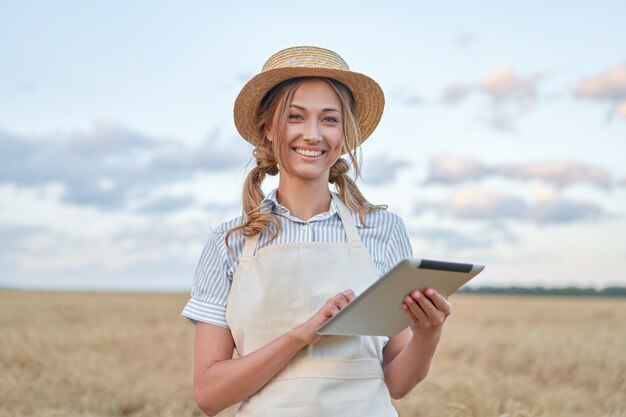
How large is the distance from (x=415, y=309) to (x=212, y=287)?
2.42 feet

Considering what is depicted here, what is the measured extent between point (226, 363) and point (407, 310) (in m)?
0.62

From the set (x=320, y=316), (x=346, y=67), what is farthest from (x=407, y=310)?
(x=346, y=67)

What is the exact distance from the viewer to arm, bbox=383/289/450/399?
2320mm

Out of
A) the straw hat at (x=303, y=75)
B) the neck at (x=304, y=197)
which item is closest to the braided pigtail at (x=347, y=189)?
the neck at (x=304, y=197)

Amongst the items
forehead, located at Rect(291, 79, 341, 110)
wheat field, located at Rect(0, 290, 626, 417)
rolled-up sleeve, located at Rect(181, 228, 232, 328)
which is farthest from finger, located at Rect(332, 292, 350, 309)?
wheat field, located at Rect(0, 290, 626, 417)

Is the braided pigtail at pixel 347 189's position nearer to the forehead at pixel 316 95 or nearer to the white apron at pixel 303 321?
the white apron at pixel 303 321

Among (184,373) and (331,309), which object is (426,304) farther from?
(184,373)

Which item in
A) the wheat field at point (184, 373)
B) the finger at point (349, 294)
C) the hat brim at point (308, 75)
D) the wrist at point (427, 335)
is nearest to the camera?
the finger at point (349, 294)

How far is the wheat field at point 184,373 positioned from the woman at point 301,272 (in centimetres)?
238

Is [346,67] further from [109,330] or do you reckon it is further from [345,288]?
[109,330]

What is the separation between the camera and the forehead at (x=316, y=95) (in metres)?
2.75

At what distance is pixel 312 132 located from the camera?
105 inches

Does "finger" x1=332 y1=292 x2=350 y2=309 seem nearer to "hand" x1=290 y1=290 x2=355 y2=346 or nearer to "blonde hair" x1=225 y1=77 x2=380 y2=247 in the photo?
"hand" x1=290 y1=290 x2=355 y2=346

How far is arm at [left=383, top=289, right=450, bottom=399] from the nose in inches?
25.2
